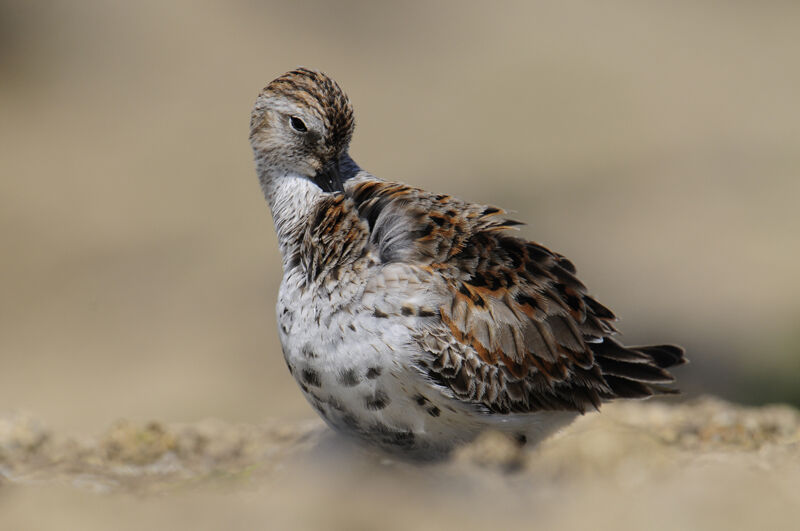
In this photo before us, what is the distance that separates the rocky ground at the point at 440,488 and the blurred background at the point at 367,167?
460 cm

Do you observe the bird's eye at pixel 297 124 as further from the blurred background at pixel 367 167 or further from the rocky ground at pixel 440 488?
the blurred background at pixel 367 167

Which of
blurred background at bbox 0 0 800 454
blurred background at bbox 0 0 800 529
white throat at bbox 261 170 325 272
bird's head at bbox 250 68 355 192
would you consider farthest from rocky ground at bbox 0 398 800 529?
blurred background at bbox 0 0 800 454

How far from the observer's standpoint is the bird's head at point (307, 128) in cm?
787

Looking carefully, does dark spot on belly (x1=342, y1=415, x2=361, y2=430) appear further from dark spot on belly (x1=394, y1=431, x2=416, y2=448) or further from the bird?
dark spot on belly (x1=394, y1=431, x2=416, y2=448)

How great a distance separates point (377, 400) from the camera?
21.8 feet

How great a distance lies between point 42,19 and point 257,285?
16.4 m

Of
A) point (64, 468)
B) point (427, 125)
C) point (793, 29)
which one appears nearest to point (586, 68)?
point (427, 125)

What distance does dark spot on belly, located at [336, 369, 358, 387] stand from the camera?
658 centimetres

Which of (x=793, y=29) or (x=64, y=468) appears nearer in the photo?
(x=64, y=468)

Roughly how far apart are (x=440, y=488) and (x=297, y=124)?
3.43m

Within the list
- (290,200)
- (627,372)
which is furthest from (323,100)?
(627,372)

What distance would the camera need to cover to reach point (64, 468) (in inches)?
358

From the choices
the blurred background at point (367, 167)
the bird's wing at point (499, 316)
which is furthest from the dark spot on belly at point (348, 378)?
the blurred background at point (367, 167)

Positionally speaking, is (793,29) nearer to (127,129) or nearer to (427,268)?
(127,129)
